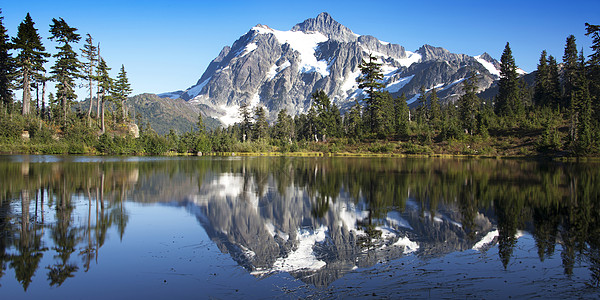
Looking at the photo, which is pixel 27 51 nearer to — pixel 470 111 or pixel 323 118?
pixel 323 118

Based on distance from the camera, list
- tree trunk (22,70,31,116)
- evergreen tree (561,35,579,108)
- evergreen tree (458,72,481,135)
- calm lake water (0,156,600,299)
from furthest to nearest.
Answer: evergreen tree (561,35,579,108) < evergreen tree (458,72,481,135) < tree trunk (22,70,31,116) < calm lake water (0,156,600,299)

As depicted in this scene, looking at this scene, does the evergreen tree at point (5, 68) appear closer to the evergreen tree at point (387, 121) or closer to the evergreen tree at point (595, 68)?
the evergreen tree at point (387, 121)

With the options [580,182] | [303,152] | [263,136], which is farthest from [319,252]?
[263,136]

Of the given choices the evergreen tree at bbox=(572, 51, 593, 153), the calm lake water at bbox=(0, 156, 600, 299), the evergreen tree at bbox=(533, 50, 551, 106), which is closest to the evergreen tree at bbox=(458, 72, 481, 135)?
the evergreen tree at bbox=(533, 50, 551, 106)

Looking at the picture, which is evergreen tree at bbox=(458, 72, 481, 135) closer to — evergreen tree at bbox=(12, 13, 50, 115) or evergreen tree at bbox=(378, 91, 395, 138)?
evergreen tree at bbox=(378, 91, 395, 138)

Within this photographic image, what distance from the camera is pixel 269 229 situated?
1341 cm

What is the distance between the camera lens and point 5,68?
67.8 metres

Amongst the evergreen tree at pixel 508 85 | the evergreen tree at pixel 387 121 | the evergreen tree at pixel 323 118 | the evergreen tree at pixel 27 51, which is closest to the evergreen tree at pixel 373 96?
the evergreen tree at pixel 387 121

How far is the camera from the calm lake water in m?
8.12

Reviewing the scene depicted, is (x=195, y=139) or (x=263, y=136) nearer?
(x=195, y=139)

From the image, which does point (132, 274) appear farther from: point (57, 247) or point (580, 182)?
point (580, 182)

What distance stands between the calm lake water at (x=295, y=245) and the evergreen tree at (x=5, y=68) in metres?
58.3

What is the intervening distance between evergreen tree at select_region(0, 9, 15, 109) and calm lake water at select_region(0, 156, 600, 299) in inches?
2294

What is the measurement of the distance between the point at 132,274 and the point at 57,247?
3213 millimetres
